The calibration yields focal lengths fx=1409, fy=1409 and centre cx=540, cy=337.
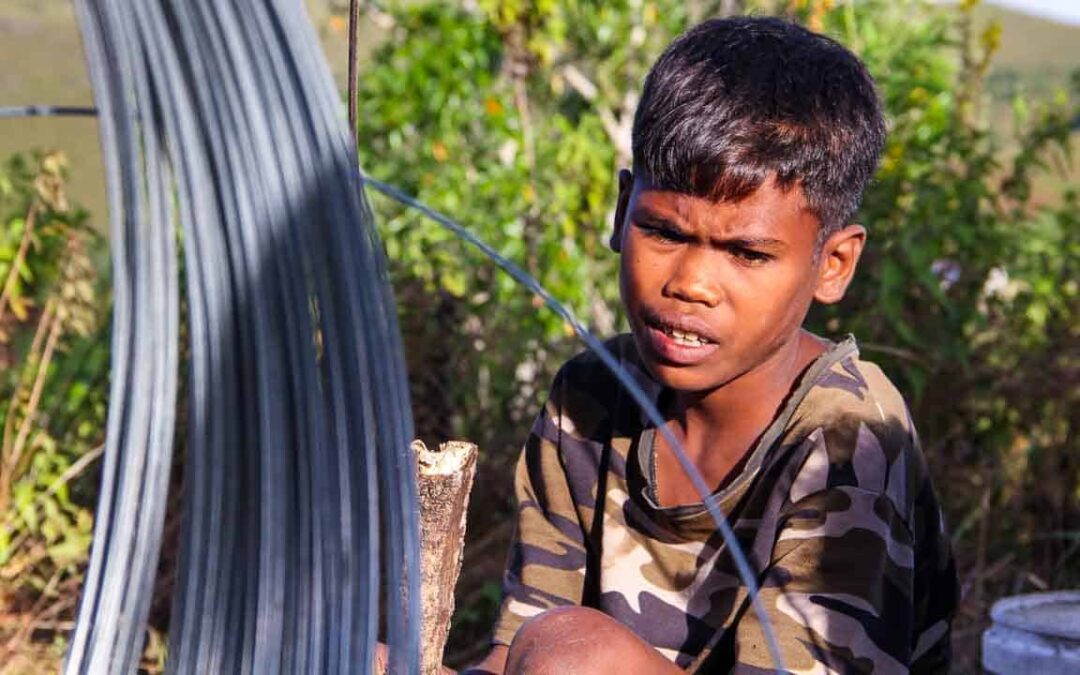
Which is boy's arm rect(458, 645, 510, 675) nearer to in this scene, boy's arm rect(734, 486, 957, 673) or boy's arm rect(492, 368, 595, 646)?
boy's arm rect(492, 368, 595, 646)

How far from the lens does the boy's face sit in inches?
70.6

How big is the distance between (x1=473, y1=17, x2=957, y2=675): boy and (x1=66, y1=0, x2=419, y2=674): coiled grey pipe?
32 centimetres

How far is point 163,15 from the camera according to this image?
1562 millimetres

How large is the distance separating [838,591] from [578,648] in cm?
33

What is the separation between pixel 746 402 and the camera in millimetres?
1955

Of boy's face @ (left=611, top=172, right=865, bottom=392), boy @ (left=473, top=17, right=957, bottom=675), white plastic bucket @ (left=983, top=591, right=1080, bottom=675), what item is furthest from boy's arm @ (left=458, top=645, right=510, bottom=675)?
white plastic bucket @ (left=983, top=591, right=1080, bottom=675)

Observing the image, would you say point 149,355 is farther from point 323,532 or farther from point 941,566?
point 941,566

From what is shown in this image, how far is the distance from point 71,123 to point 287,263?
393 cm

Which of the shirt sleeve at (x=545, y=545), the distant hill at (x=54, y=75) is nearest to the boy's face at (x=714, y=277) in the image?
the shirt sleeve at (x=545, y=545)

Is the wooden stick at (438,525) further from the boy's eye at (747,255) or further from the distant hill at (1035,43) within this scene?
the distant hill at (1035,43)

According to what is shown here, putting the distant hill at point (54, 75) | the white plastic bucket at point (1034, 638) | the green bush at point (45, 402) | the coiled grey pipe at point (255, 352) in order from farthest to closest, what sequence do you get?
the distant hill at point (54, 75), the green bush at point (45, 402), the white plastic bucket at point (1034, 638), the coiled grey pipe at point (255, 352)

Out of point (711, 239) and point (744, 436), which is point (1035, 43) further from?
point (711, 239)

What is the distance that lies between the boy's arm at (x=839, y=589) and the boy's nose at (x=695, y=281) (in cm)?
28

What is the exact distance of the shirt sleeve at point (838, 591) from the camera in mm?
1722
